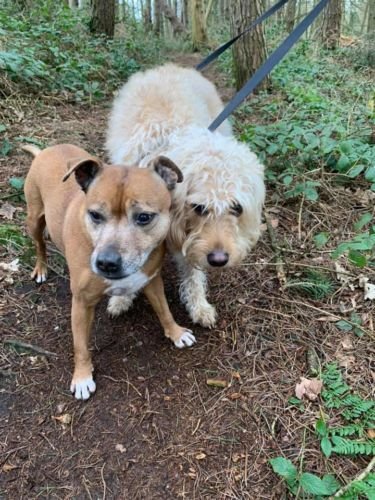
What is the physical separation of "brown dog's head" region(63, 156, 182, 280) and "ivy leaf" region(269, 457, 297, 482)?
1355mm

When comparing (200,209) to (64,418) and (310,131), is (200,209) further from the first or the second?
(310,131)

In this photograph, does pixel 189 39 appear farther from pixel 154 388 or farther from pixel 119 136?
pixel 154 388

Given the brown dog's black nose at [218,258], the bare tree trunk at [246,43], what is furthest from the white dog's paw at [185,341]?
the bare tree trunk at [246,43]

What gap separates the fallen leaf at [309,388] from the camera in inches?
114

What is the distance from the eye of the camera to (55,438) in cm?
272

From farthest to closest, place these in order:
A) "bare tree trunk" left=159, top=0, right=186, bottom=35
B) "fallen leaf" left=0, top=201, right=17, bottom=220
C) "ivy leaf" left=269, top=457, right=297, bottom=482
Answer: "bare tree trunk" left=159, top=0, right=186, bottom=35 → "fallen leaf" left=0, top=201, right=17, bottom=220 → "ivy leaf" left=269, top=457, right=297, bottom=482

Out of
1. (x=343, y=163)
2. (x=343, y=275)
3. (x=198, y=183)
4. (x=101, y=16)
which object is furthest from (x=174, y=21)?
(x=198, y=183)

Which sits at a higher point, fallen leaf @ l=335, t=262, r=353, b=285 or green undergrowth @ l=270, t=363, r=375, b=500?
fallen leaf @ l=335, t=262, r=353, b=285

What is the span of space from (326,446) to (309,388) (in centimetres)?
44

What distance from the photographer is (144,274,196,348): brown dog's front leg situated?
3270 millimetres

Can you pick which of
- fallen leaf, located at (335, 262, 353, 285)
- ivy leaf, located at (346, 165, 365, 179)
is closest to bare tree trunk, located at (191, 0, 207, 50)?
ivy leaf, located at (346, 165, 365, 179)

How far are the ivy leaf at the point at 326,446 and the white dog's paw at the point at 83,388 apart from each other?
1.50 m

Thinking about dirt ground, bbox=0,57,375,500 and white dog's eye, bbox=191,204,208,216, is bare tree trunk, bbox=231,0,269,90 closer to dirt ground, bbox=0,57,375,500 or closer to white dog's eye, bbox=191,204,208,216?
dirt ground, bbox=0,57,375,500

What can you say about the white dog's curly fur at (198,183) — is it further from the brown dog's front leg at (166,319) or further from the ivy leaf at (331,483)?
the ivy leaf at (331,483)
